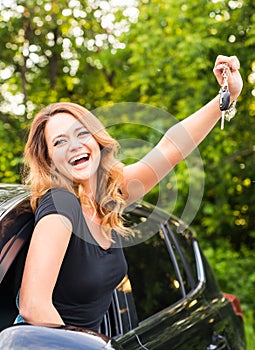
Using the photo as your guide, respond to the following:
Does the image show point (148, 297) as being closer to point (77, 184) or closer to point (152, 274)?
point (152, 274)

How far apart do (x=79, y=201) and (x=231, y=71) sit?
82 cm

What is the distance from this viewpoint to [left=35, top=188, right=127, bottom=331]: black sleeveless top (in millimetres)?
2488

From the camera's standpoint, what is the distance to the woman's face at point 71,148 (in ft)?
8.96

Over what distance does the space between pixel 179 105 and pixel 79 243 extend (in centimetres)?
519

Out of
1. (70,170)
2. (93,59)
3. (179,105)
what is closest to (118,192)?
(70,170)

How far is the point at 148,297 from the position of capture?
3316 millimetres

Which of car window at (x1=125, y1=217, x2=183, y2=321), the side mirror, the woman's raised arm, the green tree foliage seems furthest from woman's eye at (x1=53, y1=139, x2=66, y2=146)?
the green tree foliage

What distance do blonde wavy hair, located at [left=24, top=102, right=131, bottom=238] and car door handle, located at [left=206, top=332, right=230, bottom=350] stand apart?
96cm

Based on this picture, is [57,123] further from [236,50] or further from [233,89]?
[236,50]

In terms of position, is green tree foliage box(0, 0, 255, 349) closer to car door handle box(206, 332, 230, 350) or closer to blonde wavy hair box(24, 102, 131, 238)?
car door handle box(206, 332, 230, 350)

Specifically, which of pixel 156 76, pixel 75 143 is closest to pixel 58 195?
pixel 75 143

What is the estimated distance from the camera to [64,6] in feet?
29.2

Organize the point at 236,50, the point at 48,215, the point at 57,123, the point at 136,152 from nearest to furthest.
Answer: the point at 48,215
the point at 57,123
the point at 136,152
the point at 236,50

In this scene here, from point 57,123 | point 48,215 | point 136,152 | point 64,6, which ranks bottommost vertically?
point 136,152
